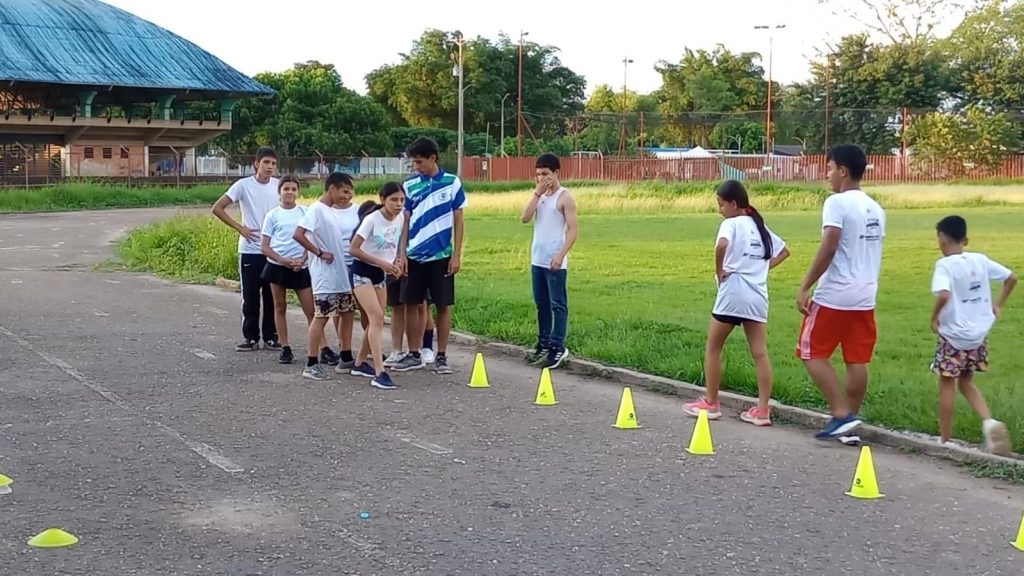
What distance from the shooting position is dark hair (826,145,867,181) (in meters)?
7.61

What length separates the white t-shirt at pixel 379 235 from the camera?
9.69 meters

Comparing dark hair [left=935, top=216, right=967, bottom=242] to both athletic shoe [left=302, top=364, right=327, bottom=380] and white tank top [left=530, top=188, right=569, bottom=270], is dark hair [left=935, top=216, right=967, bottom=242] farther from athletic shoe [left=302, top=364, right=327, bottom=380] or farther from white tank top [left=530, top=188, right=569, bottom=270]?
athletic shoe [left=302, top=364, right=327, bottom=380]

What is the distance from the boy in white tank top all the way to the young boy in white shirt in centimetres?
350

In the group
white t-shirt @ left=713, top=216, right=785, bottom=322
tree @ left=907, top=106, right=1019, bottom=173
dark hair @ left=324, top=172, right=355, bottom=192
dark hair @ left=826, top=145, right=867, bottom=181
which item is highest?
tree @ left=907, top=106, right=1019, bottom=173

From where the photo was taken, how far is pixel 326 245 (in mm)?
9984

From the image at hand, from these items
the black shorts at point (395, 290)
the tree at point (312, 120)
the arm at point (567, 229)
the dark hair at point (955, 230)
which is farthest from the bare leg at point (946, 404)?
the tree at point (312, 120)

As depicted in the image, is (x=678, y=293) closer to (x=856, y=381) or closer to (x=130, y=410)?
(x=856, y=381)

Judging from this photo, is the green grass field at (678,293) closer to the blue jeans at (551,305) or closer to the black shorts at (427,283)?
the blue jeans at (551,305)

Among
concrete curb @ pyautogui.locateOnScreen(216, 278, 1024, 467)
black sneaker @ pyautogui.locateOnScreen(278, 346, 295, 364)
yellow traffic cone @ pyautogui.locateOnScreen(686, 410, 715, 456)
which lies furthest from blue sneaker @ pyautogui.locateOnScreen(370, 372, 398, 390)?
yellow traffic cone @ pyautogui.locateOnScreen(686, 410, 715, 456)

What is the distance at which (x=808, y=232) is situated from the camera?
29391 mm

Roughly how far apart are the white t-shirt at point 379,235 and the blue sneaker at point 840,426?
12.6 feet

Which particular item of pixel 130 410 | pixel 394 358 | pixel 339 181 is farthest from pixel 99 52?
pixel 130 410

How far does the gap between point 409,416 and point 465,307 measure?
5.85m

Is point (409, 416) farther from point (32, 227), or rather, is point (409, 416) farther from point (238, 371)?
point (32, 227)
